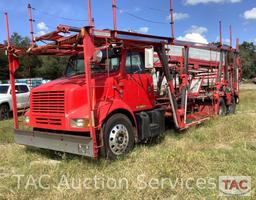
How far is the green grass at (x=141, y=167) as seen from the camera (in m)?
4.54

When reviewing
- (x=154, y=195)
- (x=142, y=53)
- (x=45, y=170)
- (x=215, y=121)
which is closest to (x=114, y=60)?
(x=142, y=53)

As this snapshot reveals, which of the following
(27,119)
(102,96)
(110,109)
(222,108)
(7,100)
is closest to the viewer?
(110,109)

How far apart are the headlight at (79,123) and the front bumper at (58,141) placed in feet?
0.69

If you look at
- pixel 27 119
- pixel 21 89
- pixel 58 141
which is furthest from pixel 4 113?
pixel 58 141

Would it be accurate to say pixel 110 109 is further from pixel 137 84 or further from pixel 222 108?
pixel 222 108

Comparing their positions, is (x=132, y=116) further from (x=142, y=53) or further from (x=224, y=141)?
(x=224, y=141)

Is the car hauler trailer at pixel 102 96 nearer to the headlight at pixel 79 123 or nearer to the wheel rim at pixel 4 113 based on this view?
the headlight at pixel 79 123

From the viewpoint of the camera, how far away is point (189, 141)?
24.8ft

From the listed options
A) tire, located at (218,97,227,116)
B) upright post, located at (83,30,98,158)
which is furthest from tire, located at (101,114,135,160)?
tire, located at (218,97,227,116)

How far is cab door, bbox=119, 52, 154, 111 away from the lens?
685 centimetres

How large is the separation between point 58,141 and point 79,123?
596mm

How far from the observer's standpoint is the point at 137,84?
711 cm

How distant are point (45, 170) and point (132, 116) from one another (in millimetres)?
2091

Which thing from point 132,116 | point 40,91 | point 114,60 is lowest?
point 132,116
